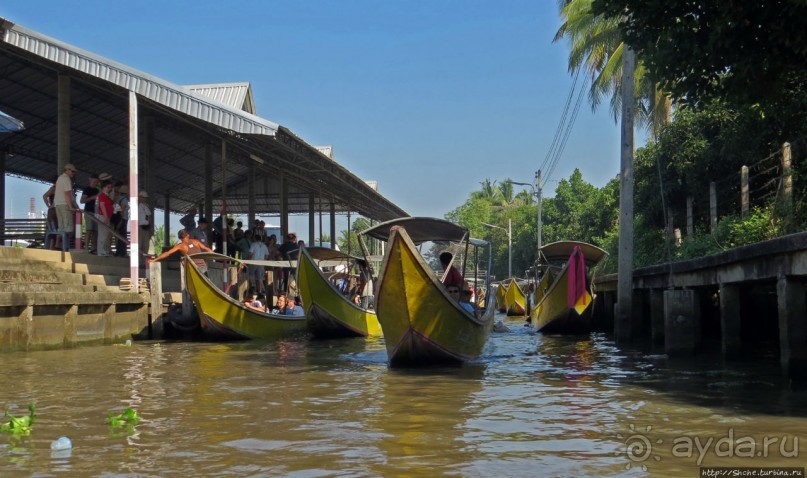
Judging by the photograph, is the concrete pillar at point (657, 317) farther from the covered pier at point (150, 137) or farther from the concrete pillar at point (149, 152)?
the concrete pillar at point (149, 152)

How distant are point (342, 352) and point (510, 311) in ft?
73.9

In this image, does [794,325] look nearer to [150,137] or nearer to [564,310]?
[564,310]

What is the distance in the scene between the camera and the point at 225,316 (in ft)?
48.8

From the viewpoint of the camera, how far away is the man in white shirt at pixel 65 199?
1456 cm

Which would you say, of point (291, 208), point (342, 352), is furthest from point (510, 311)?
point (342, 352)

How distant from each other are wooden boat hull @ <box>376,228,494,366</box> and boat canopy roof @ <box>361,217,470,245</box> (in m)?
1.49

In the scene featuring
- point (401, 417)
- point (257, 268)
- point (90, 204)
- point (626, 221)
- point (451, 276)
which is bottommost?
point (401, 417)

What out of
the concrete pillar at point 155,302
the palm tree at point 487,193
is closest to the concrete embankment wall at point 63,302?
the concrete pillar at point 155,302

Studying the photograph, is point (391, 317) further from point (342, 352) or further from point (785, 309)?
point (785, 309)

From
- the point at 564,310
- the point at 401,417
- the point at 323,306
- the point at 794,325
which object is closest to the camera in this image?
the point at 401,417

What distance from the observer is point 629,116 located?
45.5 ft

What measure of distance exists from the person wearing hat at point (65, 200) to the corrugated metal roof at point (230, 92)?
414 inches

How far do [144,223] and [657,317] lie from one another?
9894mm

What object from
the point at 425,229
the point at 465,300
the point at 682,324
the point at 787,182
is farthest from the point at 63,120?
the point at 787,182
